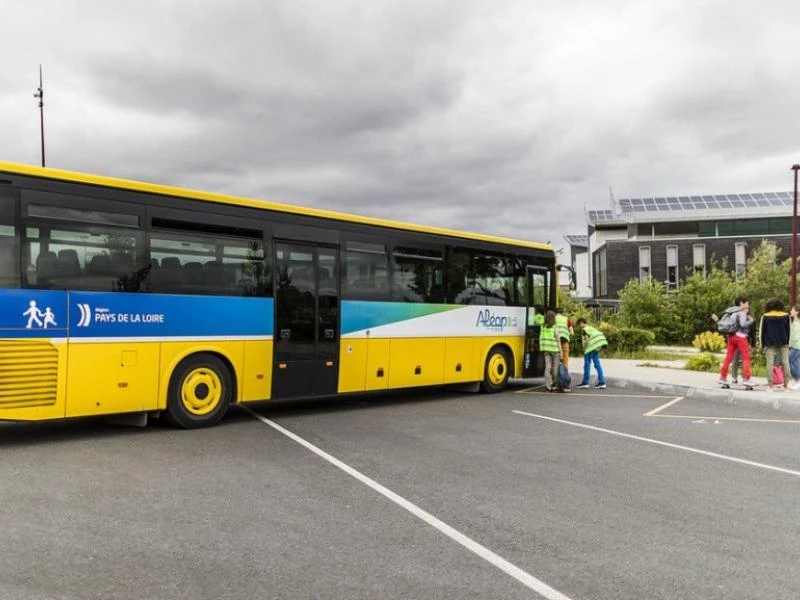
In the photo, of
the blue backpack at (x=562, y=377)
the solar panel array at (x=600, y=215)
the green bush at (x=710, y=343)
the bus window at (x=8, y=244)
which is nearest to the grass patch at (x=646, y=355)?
the green bush at (x=710, y=343)

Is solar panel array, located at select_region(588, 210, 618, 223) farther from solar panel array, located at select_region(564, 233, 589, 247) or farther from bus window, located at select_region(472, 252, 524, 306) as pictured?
bus window, located at select_region(472, 252, 524, 306)

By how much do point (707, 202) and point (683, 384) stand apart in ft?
180

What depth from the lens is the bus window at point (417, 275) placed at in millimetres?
12273

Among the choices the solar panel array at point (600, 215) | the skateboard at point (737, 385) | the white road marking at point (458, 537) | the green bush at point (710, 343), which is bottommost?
the white road marking at point (458, 537)

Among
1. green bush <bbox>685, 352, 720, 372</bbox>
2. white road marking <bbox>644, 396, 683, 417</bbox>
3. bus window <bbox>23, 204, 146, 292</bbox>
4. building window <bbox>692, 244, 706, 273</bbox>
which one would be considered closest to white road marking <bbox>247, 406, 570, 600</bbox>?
bus window <bbox>23, 204, 146, 292</bbox>

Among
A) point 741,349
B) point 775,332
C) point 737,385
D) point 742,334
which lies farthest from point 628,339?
point 775,332

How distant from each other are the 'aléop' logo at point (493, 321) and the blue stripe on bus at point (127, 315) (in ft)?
17.1

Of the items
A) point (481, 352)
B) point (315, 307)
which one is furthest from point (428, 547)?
point (481, 352)

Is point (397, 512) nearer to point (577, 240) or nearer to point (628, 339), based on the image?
point (628, 339)

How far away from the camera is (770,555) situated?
15.1 ft

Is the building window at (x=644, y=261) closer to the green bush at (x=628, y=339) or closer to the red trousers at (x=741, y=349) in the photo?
the green bush at (x=628, y=339)

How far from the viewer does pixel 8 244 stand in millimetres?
7844

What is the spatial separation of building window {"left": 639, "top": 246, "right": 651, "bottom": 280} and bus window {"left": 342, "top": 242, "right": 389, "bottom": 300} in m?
54.1

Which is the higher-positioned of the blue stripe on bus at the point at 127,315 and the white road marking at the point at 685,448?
the blue stripe on bus at the point at 127,315
